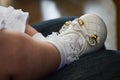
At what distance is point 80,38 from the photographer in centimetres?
96

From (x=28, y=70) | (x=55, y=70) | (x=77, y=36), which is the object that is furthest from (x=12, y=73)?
(x=77, y=36)

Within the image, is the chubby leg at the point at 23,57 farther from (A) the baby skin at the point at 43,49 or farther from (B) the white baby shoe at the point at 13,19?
(B) the white baby shoe at the point at 13,19

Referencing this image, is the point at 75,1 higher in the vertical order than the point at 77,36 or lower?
higher

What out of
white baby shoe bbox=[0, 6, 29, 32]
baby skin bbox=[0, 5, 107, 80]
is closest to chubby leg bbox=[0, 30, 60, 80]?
baby skin bbox=[0, 5, 107, 80]

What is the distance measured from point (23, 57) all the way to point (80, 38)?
0.26m

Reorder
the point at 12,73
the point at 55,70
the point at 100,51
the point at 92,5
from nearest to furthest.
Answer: the point at 12,73
the point at 55,70
the point at 100,51
the point at 92,5

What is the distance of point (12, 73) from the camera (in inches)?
30.2

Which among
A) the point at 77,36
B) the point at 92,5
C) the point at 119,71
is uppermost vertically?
the point at 92,5

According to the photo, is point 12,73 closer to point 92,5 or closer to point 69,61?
point 69,61

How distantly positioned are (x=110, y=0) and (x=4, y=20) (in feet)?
6.37

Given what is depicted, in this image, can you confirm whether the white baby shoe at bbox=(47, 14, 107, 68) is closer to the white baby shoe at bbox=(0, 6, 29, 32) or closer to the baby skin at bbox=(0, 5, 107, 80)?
the baby skin at bbox=(0, 5, 107, 80)

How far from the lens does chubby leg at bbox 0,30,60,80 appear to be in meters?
0.76

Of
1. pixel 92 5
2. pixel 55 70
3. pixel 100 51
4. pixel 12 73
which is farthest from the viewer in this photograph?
pixel 92 5

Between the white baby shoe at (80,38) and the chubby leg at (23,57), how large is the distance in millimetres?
79
